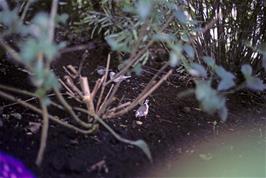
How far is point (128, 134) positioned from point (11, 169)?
462mm

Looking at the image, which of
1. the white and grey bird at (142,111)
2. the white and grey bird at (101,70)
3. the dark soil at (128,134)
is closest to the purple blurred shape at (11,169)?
the dark soil at (128,134)

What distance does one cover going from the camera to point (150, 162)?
153 centimetres

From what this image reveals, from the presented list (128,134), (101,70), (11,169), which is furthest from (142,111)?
(11,169)

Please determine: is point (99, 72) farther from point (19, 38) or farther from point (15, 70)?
point (19, 38)

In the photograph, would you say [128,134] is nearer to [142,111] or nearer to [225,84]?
[142,111]

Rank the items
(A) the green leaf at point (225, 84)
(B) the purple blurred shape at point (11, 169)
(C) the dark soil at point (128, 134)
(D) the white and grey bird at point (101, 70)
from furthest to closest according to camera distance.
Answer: (D) the white and grey bird at point (101, 70), (C) the dark soil at point (128, 134), (B) the purple blurred shape at point (11, 169), (A) the green leaf at point (225, 84)

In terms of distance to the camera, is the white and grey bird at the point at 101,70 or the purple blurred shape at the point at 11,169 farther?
the white and grey bird at the point at 101,70

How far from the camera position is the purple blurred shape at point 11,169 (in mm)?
1342

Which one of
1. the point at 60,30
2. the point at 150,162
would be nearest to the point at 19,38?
the point at 150,162

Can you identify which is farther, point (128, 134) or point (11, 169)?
point (128, 134)

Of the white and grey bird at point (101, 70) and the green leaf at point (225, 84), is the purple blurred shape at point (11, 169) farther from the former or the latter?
the white and grey bird at point (101, 70)

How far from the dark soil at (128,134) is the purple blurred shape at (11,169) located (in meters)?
0.06

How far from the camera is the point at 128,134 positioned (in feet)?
5.53

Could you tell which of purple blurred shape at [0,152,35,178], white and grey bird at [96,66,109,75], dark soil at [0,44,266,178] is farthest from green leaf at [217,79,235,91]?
white and grey bird at [96,66,109,75]
